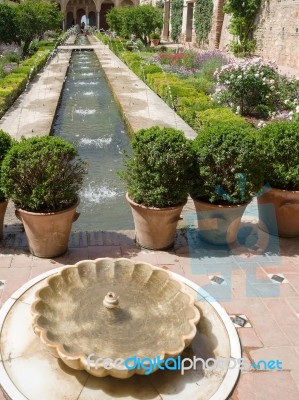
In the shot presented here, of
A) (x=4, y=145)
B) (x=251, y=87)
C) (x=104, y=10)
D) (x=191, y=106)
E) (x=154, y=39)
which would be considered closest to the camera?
(x=4, y=145)

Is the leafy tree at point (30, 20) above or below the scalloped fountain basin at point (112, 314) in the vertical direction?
above

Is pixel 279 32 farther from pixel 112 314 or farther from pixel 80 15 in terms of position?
pixel 80 15

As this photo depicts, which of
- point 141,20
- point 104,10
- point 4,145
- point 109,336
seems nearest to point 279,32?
point 141,20

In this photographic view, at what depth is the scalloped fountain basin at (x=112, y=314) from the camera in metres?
2.57

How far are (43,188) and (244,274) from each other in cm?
211

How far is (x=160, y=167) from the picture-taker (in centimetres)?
396

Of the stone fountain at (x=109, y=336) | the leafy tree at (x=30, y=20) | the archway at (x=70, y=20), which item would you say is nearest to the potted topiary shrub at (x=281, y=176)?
the stone fountain at (x=109, y=336)

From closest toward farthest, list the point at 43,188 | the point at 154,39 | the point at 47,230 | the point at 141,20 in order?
the point at 43,188
the point at 47,230
the point at 141,20
the point at 154,39

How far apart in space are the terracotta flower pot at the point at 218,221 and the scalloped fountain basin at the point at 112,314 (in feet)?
4.07

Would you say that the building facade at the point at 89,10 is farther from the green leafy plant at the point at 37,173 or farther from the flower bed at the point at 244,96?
the green leafy plant at the point at 37,173

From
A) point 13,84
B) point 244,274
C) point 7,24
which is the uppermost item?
point 7,24

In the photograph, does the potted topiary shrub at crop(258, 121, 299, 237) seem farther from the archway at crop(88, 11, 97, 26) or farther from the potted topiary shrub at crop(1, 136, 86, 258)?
the archway at crop(88, 11, 97, 26)

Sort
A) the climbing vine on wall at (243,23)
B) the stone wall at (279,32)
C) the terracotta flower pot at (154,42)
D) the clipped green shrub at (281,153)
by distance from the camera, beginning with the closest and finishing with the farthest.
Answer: the clipped green shrub at (281,153) < the stone wall at (279,32) < the climbing vine on wall at (243,23) < the terracotta flower pot at (154,42)

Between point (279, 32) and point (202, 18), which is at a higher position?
point (202, 18)
